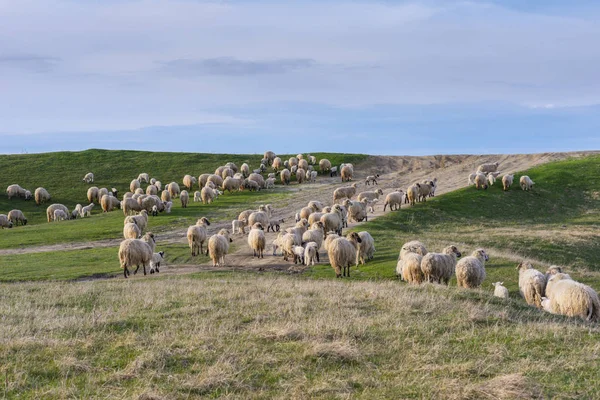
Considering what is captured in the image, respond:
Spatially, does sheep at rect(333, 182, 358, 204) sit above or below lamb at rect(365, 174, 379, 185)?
below

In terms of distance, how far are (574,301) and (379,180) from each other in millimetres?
49248

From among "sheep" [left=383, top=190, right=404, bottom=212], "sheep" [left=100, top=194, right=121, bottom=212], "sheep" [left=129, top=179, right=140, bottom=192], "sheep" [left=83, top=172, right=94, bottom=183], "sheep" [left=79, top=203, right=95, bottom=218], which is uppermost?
"sheep" [left=83, top=172, right=94, bottom=183]

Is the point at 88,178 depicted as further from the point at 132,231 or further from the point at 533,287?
the point at 533,287

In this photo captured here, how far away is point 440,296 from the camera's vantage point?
14703 millimetres

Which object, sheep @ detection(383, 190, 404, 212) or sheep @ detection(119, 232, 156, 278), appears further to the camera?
sheep @ detection(383, 190, 404, 212)

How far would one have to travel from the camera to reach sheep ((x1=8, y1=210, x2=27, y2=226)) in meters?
50.4

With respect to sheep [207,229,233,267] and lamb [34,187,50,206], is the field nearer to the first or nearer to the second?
sheep [207,229,233,267]

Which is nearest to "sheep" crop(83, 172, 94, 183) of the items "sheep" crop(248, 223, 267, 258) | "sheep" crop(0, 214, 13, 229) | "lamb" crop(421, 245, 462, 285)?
"sheep" crop(0, 214, 13, 229)

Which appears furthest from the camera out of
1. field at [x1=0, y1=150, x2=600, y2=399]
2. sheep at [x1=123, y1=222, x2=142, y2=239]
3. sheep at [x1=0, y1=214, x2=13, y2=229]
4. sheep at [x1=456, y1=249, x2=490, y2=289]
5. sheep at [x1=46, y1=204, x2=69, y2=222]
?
sheep at [x1=46, y1=204, x2=69, y2=222]

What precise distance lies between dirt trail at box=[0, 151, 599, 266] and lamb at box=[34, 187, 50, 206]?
70.5 feet

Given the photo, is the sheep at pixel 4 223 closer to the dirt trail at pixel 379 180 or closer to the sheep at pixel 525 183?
the dirt trail at pixel 379 180

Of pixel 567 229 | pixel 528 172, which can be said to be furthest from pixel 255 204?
pixel 528 172

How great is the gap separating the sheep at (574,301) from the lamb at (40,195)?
176 ft

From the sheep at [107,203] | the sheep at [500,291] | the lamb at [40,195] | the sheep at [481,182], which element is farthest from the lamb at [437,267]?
the lamb at [40,195]
